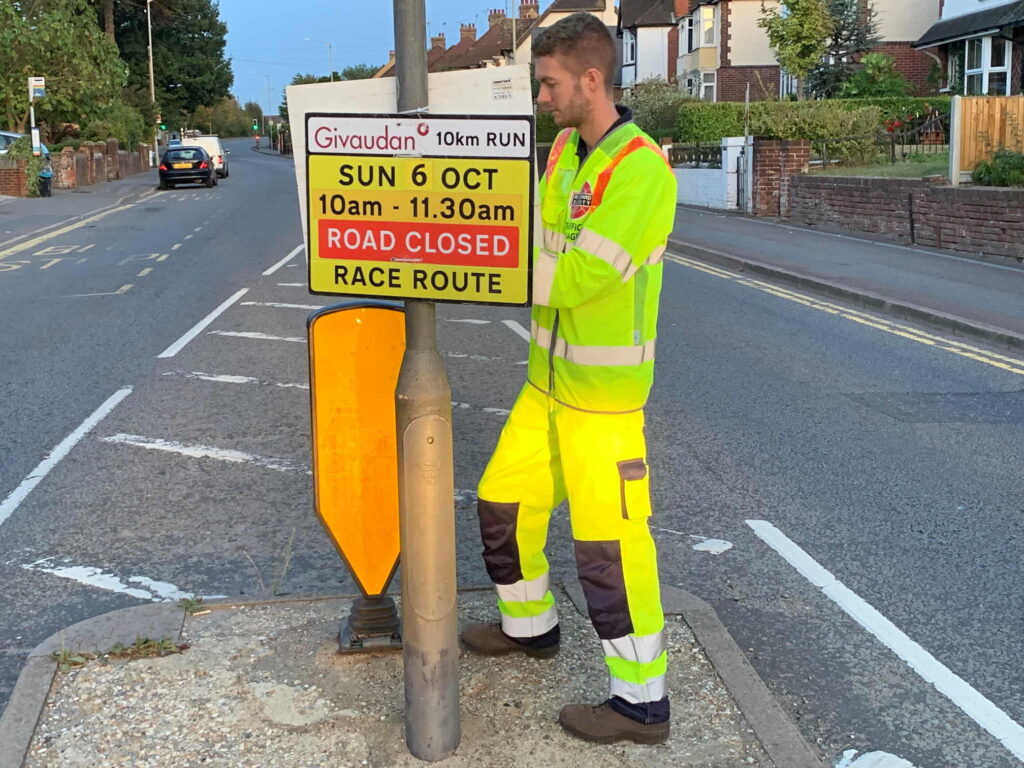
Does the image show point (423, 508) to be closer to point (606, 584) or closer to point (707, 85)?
point (606, 584)

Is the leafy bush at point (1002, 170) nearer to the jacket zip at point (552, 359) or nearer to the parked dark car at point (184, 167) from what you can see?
the jacket zip at point (552, 359)

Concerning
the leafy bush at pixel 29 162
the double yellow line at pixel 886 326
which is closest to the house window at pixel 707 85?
the leafy bush at pixel 29 162

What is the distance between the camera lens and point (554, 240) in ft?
11.0

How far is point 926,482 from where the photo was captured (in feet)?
20.6

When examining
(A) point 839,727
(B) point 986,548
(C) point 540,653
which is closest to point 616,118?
(C) point 540,653

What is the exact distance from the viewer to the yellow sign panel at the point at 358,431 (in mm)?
3682

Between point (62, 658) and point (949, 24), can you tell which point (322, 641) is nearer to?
point (62, 658)

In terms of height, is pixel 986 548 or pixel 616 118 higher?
pixel 616 118

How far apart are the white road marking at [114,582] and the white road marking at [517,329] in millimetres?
6281

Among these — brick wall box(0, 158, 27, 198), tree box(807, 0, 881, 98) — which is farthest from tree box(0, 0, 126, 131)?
tree box(807, 0, 881, 98)

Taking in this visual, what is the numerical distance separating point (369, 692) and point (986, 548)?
9.87 feet

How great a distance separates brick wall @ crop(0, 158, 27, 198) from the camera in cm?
3316

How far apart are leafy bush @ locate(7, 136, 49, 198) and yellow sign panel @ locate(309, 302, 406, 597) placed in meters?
32.7

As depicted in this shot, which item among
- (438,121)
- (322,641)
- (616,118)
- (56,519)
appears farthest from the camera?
(56,519)
